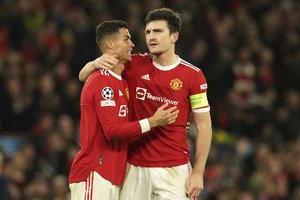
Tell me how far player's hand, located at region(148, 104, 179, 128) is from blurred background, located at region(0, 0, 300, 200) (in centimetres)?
426

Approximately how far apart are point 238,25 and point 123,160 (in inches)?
382

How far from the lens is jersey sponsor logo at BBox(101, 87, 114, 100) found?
26.2 feet

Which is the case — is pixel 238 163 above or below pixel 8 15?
below

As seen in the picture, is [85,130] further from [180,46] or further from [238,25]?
[238,25]

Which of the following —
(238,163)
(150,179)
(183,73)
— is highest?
(183,73)

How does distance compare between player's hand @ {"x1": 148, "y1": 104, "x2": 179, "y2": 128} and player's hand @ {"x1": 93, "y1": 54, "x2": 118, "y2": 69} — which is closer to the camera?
player's hand @ {"x1": 148, "y1": 104, "x2": 179, "y2": 128}

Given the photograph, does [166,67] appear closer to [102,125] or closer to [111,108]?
[111,108]

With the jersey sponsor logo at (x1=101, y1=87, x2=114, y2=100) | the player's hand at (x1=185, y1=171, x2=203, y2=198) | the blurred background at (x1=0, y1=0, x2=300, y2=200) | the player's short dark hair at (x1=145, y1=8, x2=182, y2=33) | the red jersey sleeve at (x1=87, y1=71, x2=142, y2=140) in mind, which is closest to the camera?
the red jersey sleeve at (x1=87, y1=71, x2=142, y2=140)

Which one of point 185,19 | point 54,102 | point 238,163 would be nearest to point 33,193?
point 54,102

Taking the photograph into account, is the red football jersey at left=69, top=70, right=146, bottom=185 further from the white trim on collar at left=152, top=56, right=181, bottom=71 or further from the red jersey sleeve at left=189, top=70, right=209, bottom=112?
the red jersey sleeve at left=189, top=70, right=209, bottom=112

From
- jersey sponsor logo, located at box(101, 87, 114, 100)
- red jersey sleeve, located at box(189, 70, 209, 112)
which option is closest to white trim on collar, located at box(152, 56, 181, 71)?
red jersey sleeve, located at box(189, 70, 209, 112)

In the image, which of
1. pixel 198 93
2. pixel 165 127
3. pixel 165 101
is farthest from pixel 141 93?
pixel 198 93

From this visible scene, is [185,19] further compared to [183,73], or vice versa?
[185,19]

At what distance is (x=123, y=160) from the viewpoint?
8.20 meters
